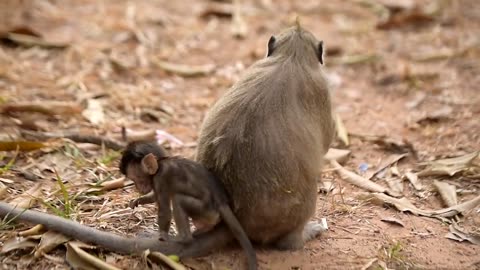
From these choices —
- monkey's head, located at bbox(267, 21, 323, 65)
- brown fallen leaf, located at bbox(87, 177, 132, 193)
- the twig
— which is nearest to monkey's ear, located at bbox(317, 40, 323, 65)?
monkey's head, located at bbox(267, 21, 323, 65)

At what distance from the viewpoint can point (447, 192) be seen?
4781 mm

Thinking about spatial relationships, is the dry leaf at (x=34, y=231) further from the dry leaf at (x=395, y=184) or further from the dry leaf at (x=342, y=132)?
the dry leaf at (x=342, y=132)

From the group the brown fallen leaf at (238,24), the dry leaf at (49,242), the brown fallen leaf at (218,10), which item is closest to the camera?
the dry leaf at (49,242)

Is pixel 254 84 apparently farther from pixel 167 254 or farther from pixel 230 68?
pixel 230 68

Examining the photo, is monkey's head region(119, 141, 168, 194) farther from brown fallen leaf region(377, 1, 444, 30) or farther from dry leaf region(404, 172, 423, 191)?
brown fallen leaf region(377, 1, 444, 30)

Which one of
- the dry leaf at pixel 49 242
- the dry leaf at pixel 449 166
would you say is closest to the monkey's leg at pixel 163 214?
the dry leaf at pixel 49 242

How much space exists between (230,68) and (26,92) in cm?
244

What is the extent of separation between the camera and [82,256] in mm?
3561

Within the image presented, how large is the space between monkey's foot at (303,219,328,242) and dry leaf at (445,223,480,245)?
2.55 feet

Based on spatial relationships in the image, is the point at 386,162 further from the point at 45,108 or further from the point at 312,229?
the point at 45,108

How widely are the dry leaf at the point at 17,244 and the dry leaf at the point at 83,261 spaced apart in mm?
232

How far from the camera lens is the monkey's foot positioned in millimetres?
4059

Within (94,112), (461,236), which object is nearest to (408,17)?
(94,112)

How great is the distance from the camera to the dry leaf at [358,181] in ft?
16.0
